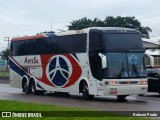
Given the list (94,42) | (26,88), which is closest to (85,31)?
(94,42)

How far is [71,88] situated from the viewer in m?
24.3

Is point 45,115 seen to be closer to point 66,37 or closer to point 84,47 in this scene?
point 84,47

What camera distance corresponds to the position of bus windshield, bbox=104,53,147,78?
21.3 metres

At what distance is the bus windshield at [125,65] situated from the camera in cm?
2134

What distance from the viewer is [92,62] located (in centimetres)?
2212

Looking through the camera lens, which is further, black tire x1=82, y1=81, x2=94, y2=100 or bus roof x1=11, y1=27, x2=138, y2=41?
black tire x1=82, y1=81, x2=94, y2=100

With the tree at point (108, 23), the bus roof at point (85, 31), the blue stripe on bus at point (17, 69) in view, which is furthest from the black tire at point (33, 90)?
the tree at point (108, 23)

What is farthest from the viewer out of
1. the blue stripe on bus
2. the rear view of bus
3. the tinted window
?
the blue stripe on bus

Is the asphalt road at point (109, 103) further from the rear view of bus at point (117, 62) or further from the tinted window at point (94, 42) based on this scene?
the tinted window at point (94, 42)

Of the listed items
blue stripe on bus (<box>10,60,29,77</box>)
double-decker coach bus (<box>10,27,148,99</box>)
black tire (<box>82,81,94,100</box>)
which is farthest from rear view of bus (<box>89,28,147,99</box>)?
blue stripe on bus (<box>10,60,29,77</box>)

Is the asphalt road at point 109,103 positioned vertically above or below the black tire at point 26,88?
below

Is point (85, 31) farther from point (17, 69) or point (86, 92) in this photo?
point (17, 69)

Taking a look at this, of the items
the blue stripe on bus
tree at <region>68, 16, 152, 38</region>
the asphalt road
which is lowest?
the asphalt road

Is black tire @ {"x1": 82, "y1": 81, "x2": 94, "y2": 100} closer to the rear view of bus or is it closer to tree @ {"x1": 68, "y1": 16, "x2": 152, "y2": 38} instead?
the rear view of bus
